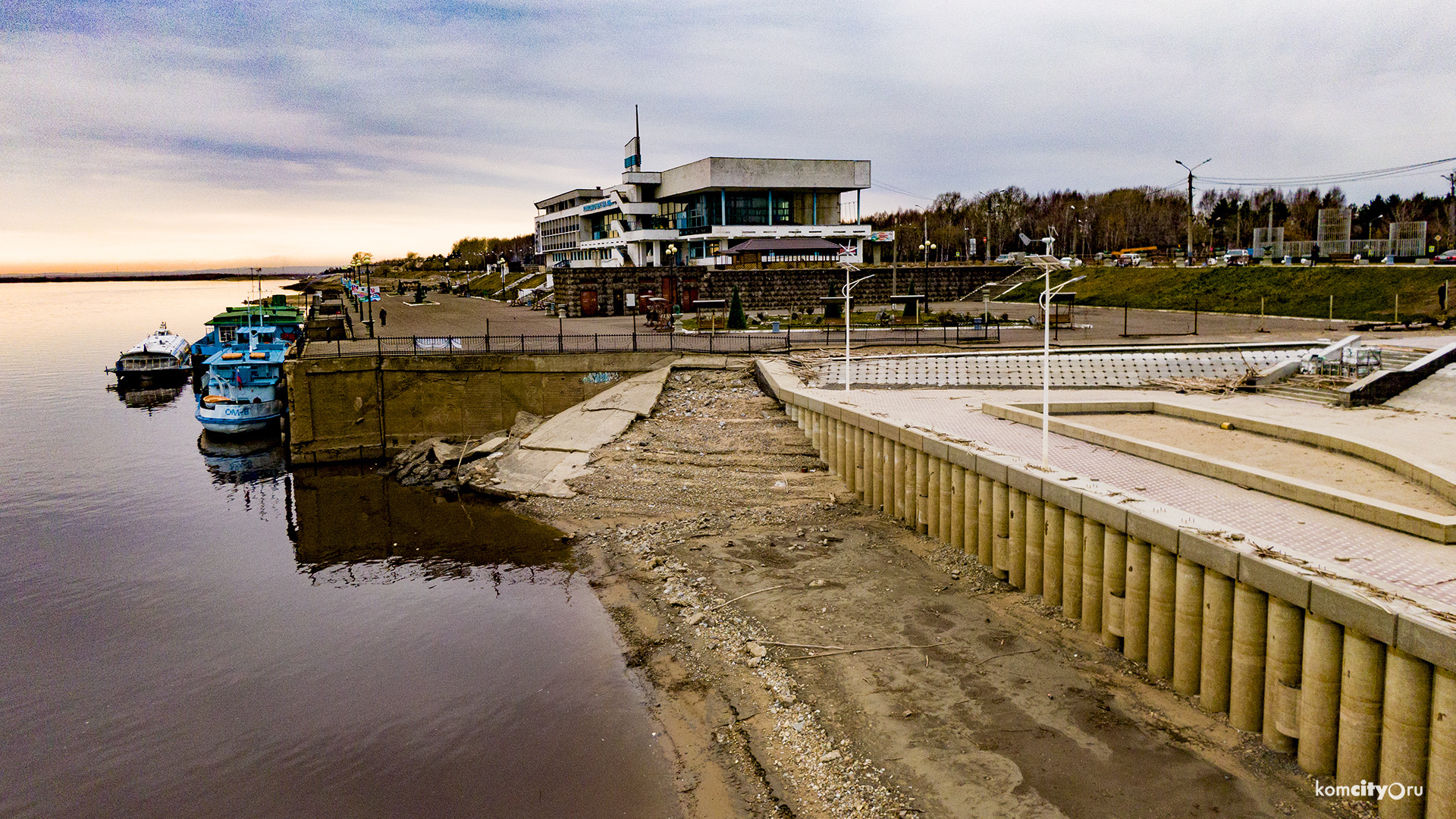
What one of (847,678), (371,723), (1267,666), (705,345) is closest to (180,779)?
(371,723)

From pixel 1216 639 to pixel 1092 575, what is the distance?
263 cm

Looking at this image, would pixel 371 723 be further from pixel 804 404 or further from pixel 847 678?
pixel 804 404

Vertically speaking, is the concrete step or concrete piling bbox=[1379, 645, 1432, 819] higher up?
the concrete step

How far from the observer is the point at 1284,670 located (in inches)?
392

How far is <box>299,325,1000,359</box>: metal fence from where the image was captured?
38.1 m

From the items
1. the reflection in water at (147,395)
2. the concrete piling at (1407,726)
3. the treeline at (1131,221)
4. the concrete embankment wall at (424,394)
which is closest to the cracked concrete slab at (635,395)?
the concrete embankment wall at (424,394)

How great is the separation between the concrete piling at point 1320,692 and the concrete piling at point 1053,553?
4933 millimetres

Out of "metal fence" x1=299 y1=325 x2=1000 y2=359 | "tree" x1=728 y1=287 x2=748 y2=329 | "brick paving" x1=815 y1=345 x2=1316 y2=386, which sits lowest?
"brick paving" x1=815 y1=345 x2=1316 y2=386

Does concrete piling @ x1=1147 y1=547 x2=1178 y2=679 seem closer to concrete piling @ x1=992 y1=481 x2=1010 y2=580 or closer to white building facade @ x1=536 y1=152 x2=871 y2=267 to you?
concrete piling @ x1=992 y1=481 x2=1010 y2=580

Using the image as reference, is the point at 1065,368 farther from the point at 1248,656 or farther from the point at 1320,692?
the point at 1320,692

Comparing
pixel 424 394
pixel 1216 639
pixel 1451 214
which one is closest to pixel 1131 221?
pixel 1451 214

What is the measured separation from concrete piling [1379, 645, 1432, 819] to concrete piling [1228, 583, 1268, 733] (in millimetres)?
1593

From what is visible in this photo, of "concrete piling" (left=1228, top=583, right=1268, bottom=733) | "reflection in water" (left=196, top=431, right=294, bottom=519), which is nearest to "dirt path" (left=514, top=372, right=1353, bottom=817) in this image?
"concrete piling" (left=1228, top=583, right=1268, bottom=733)

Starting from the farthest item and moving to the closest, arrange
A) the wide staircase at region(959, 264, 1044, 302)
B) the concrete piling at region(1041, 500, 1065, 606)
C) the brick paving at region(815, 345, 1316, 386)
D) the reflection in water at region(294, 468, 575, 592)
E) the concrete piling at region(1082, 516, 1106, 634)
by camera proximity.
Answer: the wide staircase at region(959, 264, 1044, 302) < the brick paving at region(815, 345, 1316, 386) < the reflection in water at region(294, 468, 575, 592) < the concrete piling at region(1041, 500, 1065, 606) < the concrete piling at region(1082, 516, 1106, 634)
